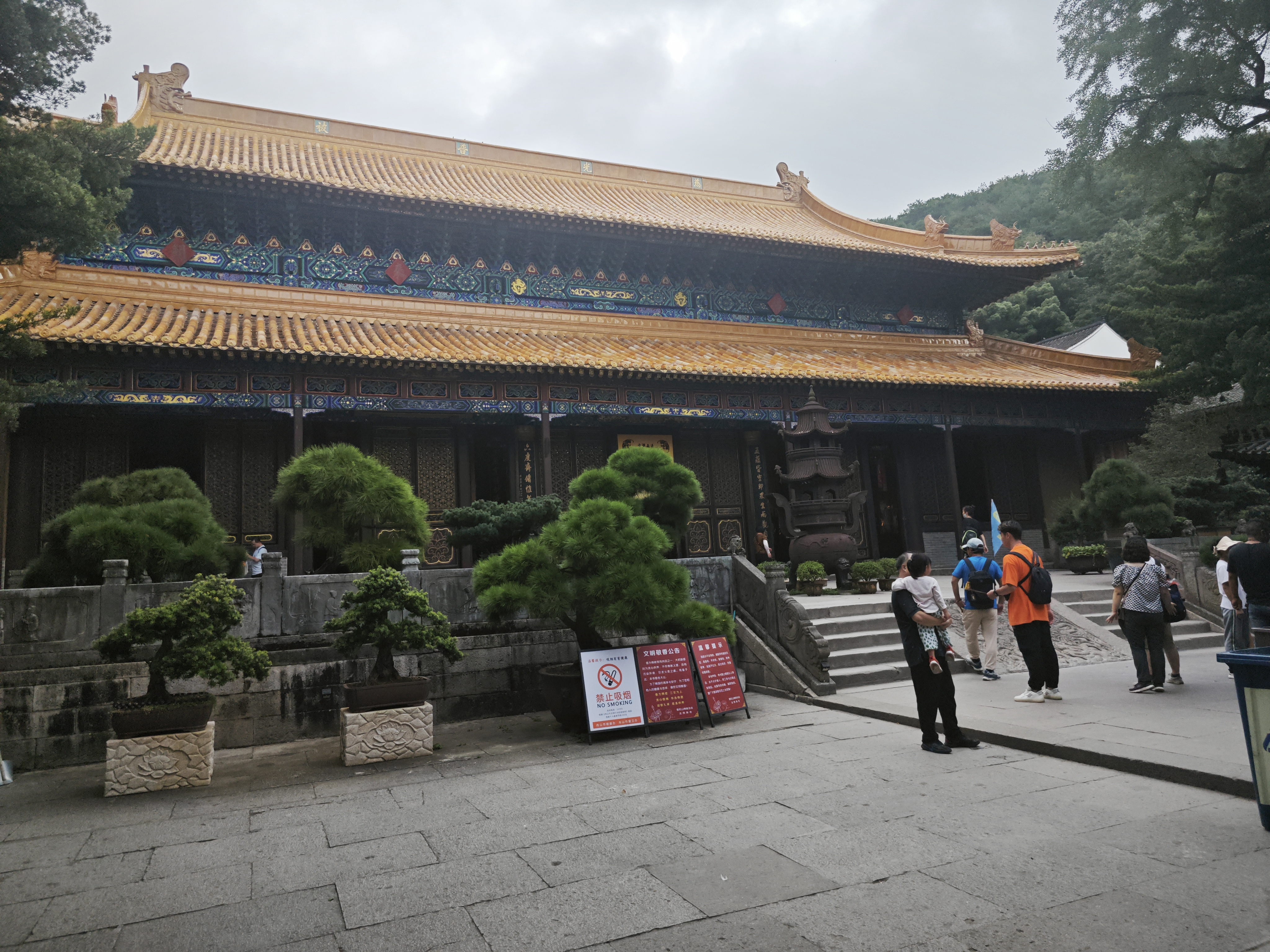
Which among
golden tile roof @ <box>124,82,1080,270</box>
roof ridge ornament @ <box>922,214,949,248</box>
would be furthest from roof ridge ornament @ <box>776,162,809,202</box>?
roof ridge ornament @ <box>922,214,949,248</box>

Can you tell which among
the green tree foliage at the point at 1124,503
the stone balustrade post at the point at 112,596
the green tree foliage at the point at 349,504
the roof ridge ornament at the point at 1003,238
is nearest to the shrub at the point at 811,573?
the green tree foliage at the point at 349,504

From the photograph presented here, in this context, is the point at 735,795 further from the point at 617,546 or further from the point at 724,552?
the point at 724,552

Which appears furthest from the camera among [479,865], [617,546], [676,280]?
[676,280]

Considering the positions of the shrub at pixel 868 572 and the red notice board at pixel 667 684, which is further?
the shrub at pixel 868 572

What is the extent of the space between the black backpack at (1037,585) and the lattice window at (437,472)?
9340 mm

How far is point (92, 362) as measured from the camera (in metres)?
10.5

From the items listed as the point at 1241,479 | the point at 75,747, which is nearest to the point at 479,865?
the point at 75,747

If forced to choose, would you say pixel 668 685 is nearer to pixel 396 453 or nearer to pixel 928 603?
pixel 928 603

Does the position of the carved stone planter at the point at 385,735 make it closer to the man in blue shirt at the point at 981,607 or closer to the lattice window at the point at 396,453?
the man in blue shirt at the point at 981,607

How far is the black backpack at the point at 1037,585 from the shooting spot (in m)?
6.63

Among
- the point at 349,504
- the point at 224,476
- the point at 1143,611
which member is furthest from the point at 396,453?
the point at 1143,611

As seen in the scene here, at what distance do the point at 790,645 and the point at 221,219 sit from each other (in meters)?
11.6

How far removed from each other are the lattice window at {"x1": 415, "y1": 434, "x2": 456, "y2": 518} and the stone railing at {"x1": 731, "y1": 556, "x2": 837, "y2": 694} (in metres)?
5.98

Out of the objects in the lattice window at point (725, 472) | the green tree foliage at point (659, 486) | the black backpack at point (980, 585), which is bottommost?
the black backpack at point (980, 585)
